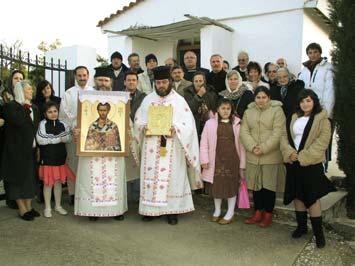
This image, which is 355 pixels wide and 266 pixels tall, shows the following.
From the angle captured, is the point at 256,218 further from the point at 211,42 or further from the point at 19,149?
the point at 211,42

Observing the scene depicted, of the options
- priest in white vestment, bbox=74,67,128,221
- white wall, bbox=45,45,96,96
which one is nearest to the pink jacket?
priest in white vestment, bbox=74,67,128,221

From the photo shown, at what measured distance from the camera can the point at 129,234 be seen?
4984 mm

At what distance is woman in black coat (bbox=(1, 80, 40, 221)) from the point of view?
5109 mm

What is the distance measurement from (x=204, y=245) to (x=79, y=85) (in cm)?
282

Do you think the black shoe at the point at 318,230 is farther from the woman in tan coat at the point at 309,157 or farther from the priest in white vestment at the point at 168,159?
the priest in white vestment at the point at 168,159

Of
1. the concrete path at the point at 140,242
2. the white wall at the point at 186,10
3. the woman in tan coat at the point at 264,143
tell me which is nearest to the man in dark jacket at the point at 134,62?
the woman in tan coat at the point at 264,143

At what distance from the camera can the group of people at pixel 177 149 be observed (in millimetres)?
5062

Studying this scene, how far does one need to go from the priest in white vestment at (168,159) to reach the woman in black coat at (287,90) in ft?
4.28

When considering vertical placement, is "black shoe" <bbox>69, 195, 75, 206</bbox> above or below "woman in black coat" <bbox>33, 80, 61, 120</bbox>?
below

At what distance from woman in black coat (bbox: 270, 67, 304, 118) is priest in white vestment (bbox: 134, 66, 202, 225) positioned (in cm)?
130

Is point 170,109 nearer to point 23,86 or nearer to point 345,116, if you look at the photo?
point 23,86

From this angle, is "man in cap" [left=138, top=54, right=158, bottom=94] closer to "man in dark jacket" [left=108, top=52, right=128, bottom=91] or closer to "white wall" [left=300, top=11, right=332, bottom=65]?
"man in dark jacket" [left=108, top=52, right=128, bottom=91]

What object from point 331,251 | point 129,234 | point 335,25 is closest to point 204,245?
point 129,234

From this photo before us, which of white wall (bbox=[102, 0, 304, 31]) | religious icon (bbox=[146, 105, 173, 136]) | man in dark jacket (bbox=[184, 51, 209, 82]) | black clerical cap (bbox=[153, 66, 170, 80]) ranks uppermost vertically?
white wall (bbox=[102, 0, 304, 31])
